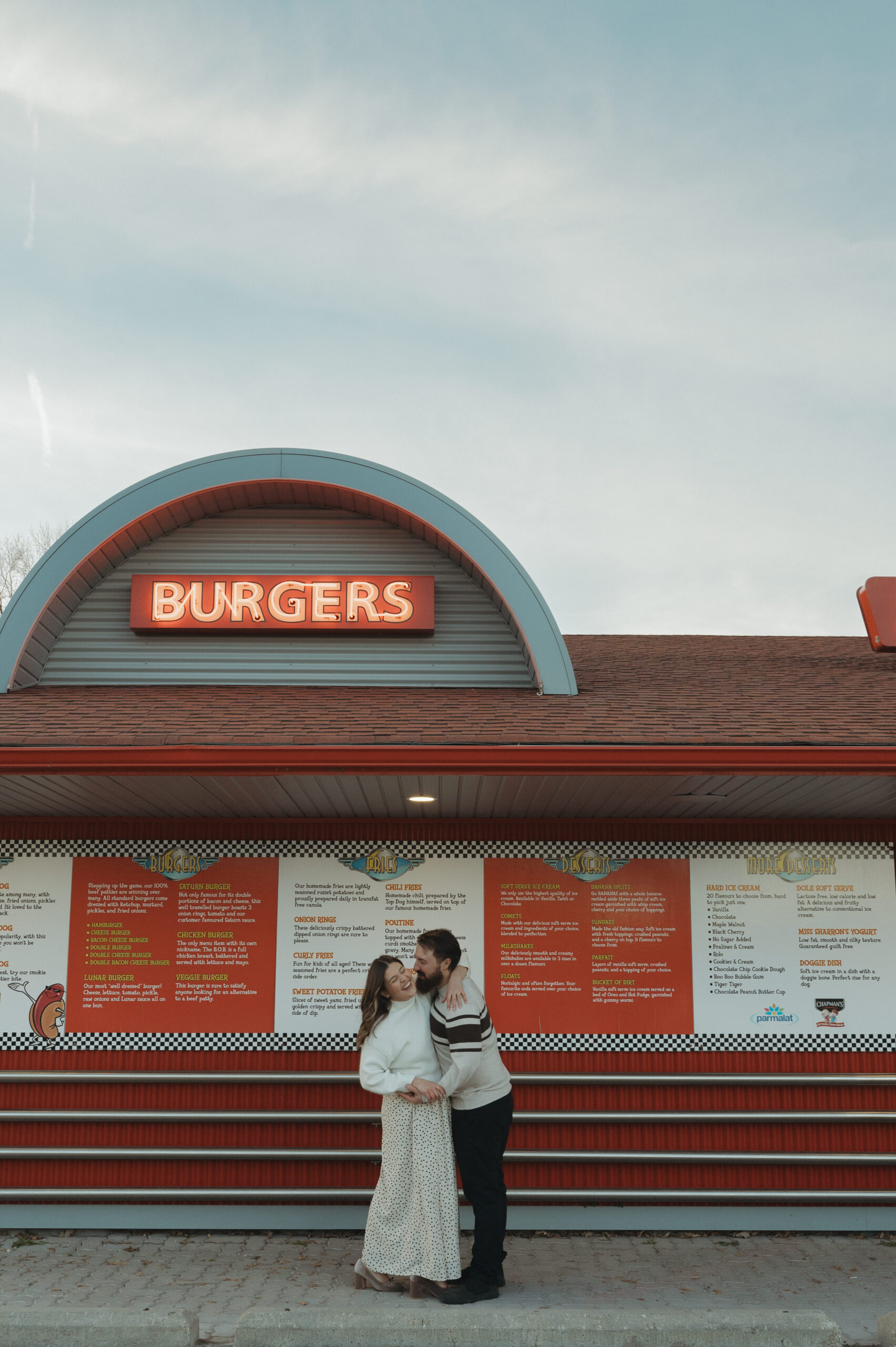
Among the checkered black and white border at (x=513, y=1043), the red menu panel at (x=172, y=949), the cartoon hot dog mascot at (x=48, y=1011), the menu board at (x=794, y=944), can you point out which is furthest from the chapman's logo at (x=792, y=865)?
the cartoon hot dog mascot at (x=48, y=1011)

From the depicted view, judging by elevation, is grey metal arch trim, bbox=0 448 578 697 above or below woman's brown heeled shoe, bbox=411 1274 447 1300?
above

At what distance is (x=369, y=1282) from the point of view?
546cm

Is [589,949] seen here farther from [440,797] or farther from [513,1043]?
[440,797]

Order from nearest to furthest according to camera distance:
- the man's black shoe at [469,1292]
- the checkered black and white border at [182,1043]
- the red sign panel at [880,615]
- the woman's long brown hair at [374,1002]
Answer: the man's black shoe at [469,1292]
the woman's long brown hair at [374,1002]
the checkered black and white border at [182,1043]
the red sign panel at [880,615]

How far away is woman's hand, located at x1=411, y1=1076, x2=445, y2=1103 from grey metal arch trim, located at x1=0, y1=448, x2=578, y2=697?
340cm

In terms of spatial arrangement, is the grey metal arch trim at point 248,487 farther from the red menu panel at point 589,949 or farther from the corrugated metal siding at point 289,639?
the red menu panel at point 589,949

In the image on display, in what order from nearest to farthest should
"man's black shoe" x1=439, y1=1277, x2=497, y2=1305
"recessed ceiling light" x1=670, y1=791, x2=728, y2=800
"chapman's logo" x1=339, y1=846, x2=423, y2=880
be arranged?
"man's black shoe" x1=439, y1=1277, x2=497, y2=1305 < "recessed ceiling light" x1=670, y1=791, x2=728, y2=800 < "chapman's logo" x1=339, y1=846, x2=423, y2=880

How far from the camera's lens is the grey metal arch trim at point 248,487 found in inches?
312

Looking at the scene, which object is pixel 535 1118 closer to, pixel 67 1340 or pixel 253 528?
pixel 67 1340

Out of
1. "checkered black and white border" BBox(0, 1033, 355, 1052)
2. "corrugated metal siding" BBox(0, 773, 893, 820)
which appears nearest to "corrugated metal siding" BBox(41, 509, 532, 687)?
"corrugated metal siding" BBox(0, 773, 893, 820)

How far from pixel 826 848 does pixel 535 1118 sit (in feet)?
8.93

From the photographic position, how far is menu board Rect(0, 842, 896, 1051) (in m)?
6.96

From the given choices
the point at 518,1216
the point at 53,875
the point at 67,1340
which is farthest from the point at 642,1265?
the point at 53,875

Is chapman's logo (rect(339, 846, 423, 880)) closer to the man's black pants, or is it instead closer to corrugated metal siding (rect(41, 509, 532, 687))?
corrugated metal siding (rect(41, 509, 532, 687))
